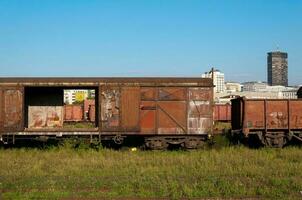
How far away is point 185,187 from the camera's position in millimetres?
10086

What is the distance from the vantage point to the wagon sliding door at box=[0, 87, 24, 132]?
61.6ft

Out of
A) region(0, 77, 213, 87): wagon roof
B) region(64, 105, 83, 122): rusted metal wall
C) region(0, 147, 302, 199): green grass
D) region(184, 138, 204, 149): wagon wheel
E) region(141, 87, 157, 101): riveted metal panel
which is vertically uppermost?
region(0, 77, 213, 87): wagon roof

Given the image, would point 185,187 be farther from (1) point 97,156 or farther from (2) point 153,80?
(2) point 153,80

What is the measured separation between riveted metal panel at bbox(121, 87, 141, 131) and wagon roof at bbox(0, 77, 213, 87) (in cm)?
39

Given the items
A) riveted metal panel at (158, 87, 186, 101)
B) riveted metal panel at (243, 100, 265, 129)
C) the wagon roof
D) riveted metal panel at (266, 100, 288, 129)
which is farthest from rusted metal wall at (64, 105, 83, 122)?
riveted metal panel at (266, 100, 288, 129)

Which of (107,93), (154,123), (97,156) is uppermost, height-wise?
(107,93)

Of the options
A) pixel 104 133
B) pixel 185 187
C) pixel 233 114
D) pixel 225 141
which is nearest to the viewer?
pixel 185 187

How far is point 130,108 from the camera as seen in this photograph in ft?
62.0

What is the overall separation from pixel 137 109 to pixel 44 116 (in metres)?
6.12

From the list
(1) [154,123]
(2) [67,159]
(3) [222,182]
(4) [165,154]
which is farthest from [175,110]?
(3) [222,182]

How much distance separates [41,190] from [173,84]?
10.1 meters

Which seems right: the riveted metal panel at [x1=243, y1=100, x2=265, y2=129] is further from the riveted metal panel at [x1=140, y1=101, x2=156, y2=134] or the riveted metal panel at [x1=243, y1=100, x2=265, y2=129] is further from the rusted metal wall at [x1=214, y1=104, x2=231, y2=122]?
the rusted metal wall at [x1=214, y1=104, x2=231, y2=122]

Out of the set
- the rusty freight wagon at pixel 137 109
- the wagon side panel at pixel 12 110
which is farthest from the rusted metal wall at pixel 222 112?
the wagon side panel at pixel 12 110

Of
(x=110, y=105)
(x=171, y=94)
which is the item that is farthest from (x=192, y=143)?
(x=110, y=105)
